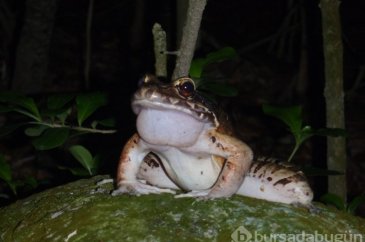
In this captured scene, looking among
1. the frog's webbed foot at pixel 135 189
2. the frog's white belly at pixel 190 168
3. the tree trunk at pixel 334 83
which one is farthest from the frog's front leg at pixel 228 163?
the tree trunk at pixel 334 83

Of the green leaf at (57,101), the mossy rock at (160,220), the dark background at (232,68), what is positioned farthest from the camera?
the dark background at (232,68)

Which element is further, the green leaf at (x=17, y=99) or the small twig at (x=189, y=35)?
the green leaf at (x=17, y=99)

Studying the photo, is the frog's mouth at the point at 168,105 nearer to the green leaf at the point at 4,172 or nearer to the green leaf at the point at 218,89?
the green leaf at the point at 218,89

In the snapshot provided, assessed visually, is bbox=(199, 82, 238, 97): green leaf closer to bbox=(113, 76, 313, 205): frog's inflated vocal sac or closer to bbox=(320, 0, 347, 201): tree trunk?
bbox=(113, 76, 313, 205): frog's inflated vocal sac

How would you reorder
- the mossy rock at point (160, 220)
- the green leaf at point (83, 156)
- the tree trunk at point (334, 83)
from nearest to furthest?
the mossy rock at point (160, 220) < the green leaf at point (83, 156) < the tree trunk at point (334, 83)

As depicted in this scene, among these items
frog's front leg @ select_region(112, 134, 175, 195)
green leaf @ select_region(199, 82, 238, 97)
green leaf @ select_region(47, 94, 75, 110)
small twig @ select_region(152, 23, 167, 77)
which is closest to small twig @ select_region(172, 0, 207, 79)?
small twig @ select_region(152, 23, 167, 77)
